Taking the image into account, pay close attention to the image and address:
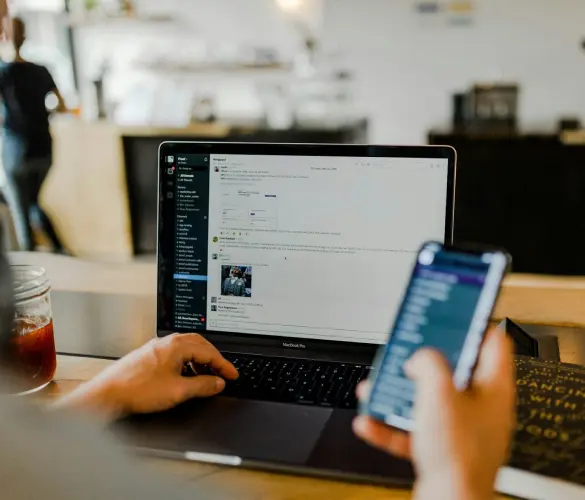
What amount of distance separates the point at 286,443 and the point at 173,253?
37cm

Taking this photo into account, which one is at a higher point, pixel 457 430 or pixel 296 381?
pixel 457 430

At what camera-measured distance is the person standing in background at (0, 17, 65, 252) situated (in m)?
A: 3.59

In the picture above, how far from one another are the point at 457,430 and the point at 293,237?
1.67ft

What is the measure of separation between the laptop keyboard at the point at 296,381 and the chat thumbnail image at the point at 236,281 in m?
0.09

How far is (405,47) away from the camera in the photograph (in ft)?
15.4

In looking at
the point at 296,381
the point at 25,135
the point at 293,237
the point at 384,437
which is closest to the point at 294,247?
the point at 293,237

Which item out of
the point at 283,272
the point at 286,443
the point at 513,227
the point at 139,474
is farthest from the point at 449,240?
the point at 513,227

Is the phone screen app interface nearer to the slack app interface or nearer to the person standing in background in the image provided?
the slack app interface

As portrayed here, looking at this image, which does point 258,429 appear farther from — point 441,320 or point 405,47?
point 405,47

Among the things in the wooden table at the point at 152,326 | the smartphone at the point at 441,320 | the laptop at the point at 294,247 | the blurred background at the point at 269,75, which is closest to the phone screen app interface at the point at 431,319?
the smartphone at the point at 441,320

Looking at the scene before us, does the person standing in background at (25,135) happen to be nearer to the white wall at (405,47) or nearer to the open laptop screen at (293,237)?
the white wall at (405,47)

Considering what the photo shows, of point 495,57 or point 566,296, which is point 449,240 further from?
point 495,57

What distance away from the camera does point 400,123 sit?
4801mm

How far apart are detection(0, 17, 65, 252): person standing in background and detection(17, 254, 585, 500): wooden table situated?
7.87 ft
